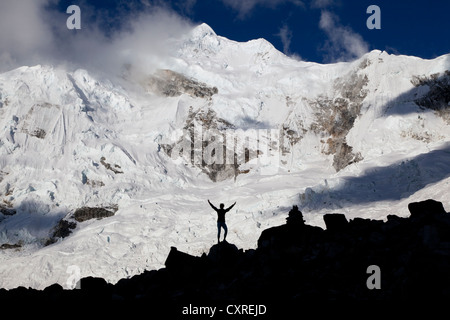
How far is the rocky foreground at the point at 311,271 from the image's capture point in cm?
1068

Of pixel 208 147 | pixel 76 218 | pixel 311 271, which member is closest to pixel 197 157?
pixel 208 147

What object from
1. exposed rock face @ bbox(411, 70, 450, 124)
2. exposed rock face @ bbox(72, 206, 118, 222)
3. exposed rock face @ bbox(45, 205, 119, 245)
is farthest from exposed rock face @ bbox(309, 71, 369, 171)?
exposed rock face @ bbox(45, 205, 119, 245)

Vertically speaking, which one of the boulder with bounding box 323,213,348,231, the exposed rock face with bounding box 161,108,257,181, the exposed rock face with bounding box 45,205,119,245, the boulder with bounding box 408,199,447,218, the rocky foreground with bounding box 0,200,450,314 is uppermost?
the exposed rock face with bounding box 161,108,257,181

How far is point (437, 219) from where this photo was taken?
45.2 feet

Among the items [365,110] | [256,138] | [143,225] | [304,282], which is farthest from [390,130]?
[304,282]

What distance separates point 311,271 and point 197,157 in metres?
164

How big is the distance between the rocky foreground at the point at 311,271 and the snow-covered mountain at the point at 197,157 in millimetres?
52939

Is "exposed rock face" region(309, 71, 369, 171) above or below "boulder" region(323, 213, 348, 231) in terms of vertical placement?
above

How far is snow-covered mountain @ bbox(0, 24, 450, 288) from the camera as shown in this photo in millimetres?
100938

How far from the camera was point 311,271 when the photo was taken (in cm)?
1286

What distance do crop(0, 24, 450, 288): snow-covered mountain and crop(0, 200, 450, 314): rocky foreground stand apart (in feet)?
174

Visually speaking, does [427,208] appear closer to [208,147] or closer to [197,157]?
[197,157]

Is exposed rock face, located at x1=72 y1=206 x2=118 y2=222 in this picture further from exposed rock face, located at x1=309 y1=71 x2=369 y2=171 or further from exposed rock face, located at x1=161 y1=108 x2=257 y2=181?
exposed rock face, located at x1=309 y1=71 x2=369 y2=171

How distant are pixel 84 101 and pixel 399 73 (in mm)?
130030
